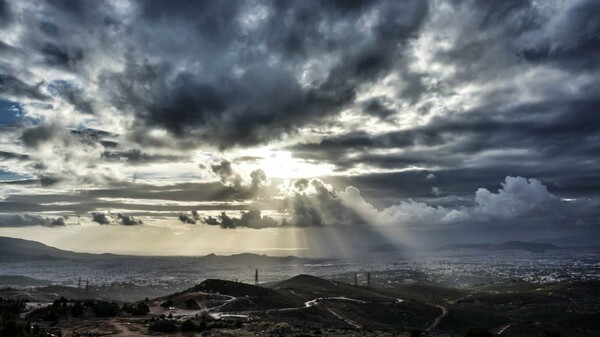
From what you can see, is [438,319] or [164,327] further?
[438,319]

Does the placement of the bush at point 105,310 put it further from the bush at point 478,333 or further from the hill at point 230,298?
the bush at point 478,333

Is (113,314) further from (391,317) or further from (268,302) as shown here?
(391,317)

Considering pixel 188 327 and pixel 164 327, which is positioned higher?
pixel 164 327

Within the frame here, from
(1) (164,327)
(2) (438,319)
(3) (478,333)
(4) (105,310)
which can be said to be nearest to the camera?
(1) (164,327)

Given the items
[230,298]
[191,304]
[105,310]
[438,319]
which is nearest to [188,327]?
[105,310]

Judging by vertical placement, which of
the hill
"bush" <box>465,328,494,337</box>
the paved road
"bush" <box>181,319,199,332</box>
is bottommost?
the paved road

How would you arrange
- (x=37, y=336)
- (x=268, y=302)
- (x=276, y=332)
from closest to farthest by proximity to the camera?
(x=37, y=336) < (x=276, y=332) < (x=268, y=302)

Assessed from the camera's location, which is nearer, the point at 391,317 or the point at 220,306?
the point at 220,306

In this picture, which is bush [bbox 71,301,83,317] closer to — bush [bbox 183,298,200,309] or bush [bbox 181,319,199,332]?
bush [bbox 181,319,199,332]

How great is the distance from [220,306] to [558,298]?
148 meters

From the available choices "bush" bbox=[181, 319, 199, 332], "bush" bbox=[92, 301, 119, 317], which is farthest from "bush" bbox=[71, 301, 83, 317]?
"bush" bbox=[181, 319, 199, 332]

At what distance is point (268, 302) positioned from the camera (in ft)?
415

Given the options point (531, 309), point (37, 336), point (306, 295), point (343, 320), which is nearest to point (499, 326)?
point (531, 309)

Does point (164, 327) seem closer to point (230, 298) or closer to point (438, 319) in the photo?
point (230, 298)
